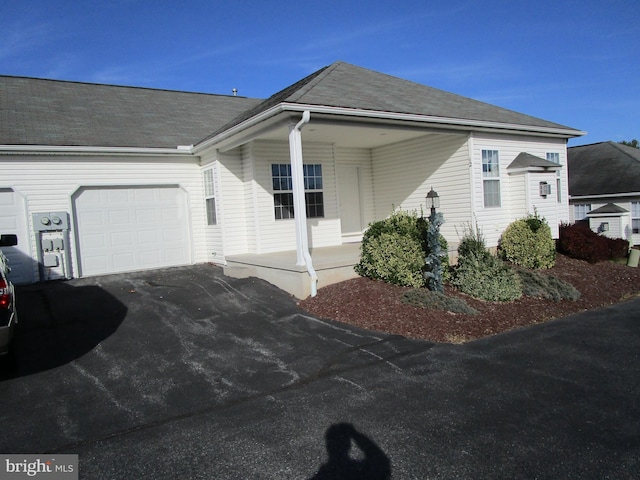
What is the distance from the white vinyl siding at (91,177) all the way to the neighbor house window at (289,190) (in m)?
2.06

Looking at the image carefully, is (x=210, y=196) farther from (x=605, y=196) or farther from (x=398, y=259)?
(x=605, y=196)

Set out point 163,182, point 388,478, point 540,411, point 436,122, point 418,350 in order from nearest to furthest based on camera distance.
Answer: point 388,478
point 540,411
point 418,350
point 436,122
point 163,182

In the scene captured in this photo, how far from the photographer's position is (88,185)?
420 inches

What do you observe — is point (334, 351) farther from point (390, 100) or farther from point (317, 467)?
point (390, 100)

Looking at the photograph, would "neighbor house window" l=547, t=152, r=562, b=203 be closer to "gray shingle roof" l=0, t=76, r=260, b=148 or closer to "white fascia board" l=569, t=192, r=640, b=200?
"white fascia board" l=569, t=192, r=640, b=200

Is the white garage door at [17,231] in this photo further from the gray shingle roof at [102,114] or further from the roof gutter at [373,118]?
the roof gutter at [373,118]

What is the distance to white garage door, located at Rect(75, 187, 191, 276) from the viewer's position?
10734 millimetres

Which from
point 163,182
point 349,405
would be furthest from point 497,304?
point 163,182

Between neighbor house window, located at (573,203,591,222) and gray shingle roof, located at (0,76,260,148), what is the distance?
15.0 meters

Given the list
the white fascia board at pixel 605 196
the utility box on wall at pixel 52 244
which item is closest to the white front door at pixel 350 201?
the utility box on wall at pixel 52 244

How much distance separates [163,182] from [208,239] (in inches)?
69.3

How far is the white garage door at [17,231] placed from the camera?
9.88m

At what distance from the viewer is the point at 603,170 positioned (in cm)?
2131

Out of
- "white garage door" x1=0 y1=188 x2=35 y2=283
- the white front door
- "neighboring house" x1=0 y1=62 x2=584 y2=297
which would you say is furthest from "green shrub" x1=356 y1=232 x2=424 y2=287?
"white garage door" x1=0 y1=188 x2=35 y2=283
